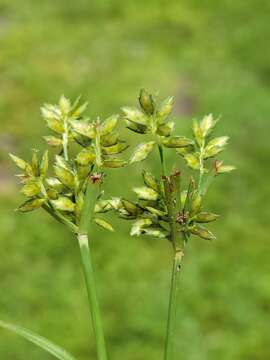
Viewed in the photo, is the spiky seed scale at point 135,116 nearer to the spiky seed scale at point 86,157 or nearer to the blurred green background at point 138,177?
the spiky seed scale at point 86,157

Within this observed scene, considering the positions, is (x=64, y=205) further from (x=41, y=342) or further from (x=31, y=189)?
(x=41, y=342)

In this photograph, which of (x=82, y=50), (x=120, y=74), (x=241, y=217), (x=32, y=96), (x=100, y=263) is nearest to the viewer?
(x=100, y=263)

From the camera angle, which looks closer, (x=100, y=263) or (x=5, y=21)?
(x=100, y=263)

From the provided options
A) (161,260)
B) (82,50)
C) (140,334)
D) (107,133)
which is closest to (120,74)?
(82,50)

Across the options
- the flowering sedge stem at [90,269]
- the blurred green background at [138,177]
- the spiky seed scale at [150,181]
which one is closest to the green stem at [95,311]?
the flowering sedge stem at [90,269]

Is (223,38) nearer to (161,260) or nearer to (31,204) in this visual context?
(161,260)

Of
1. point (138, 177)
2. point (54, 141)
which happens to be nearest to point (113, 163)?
point (54, 141)

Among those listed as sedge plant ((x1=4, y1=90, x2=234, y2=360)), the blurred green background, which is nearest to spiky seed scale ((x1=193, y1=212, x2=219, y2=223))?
sedge plant ((x1=4, y1=90, x2=234, y2=360))

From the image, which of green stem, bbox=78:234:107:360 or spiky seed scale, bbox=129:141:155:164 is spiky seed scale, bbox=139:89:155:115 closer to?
spiky seed scale, bbox=129:141:155:164
